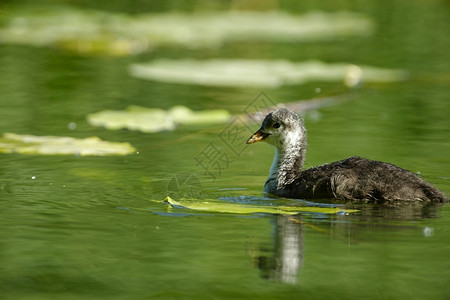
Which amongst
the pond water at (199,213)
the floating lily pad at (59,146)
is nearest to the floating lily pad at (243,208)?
the pond water at (199,213)

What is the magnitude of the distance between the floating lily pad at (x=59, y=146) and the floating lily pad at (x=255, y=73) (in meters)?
3.52

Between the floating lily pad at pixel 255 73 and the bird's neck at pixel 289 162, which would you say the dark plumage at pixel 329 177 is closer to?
the bird's neck at pixel 289 162

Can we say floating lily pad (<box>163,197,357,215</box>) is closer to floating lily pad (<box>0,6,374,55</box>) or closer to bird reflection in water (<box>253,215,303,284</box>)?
bird reflection in water (<box>253,215,303,284</box>)

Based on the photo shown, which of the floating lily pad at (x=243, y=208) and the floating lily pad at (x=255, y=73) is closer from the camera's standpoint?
the floating lily pad at (x=243, y=208)

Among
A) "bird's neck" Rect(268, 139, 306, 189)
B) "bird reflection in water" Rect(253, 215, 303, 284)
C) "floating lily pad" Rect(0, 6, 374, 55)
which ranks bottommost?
"bird reflection in water" Rect(253, 215, 303, 284)

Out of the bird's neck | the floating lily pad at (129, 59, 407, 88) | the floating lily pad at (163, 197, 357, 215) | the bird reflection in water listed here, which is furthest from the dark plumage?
the floating lily pad at (129, 59, 407, 88)

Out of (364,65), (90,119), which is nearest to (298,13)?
(364,65)

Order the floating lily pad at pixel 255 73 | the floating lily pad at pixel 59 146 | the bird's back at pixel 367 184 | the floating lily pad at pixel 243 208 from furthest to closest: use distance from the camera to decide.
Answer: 1. the floating lily pad at pixel 255 73
2. the floating lily pad at pixel 59 146
3. the bird's back at pixel 367 184
4. the floating lily pad at pixel 243 208

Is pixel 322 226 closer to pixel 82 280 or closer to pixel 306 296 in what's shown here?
pixel 306 296

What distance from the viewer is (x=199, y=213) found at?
22.5 feet

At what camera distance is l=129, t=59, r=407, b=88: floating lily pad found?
494 inches

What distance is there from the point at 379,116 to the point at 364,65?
147 inches

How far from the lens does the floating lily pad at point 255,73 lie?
41.2 feet

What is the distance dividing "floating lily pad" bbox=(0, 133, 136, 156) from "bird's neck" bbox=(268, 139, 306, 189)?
1625 millimetres
